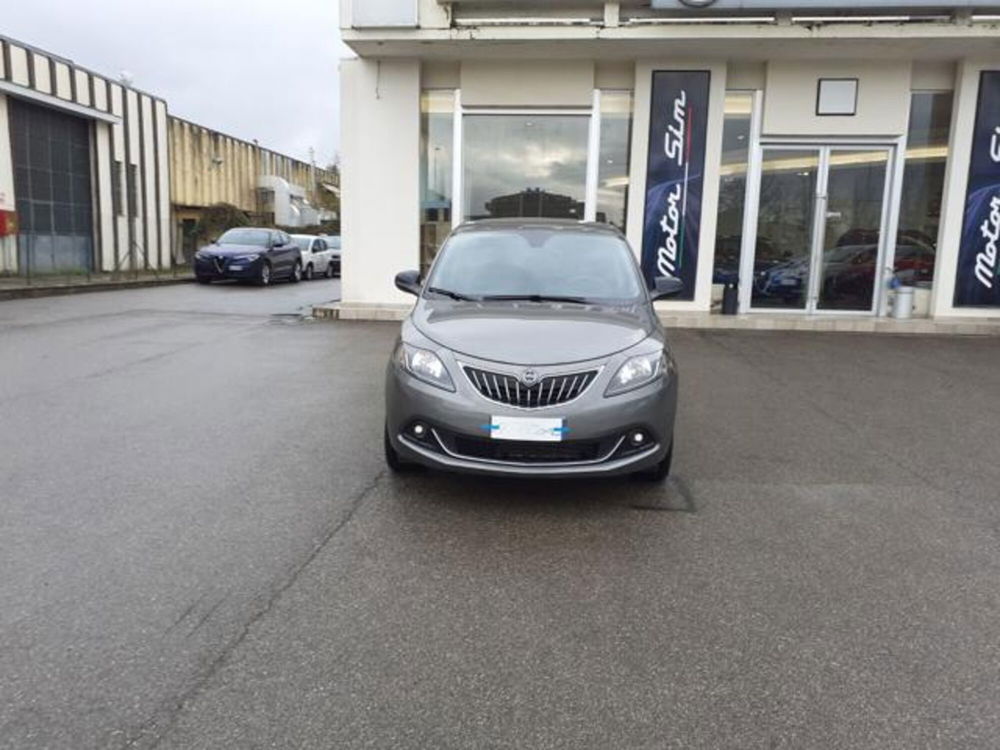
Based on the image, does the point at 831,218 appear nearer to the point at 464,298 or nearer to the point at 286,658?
the point at 464,298

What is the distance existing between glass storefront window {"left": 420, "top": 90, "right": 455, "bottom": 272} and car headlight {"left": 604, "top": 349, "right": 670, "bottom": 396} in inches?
385

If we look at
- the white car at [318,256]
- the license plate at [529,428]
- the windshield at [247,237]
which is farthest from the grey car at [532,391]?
the white car at [318,256]

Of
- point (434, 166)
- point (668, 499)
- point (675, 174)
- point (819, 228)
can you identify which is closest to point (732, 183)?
point (675, 174)

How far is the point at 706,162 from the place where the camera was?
528 inches

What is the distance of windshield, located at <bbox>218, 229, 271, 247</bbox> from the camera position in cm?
2240

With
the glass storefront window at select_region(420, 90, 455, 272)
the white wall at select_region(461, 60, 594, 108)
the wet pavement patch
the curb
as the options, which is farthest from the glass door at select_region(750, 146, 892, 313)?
the curb

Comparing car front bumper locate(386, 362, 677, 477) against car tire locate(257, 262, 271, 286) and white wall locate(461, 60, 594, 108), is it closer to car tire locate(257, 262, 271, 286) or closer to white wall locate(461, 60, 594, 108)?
white wall locate(461, 60, 594, 108)

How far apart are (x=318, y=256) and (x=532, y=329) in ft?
79.8

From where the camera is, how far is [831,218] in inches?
541

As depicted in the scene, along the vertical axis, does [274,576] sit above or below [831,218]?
below

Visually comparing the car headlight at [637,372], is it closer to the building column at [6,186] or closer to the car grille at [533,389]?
the car grille at [533,389]

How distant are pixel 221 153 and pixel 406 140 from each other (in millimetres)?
23398

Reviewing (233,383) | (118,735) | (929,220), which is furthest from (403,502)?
(929,220)

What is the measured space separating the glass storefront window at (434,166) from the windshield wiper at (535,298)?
8738 mm
